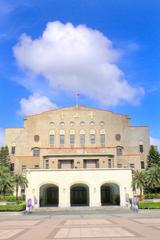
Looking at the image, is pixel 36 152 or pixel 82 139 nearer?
pixel 36 152

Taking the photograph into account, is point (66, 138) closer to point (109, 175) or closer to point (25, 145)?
point (25, 145)

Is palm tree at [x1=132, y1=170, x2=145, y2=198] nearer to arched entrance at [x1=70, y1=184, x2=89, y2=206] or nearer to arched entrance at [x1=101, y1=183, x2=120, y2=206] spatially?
arched entrance at [x1=101, y1=183, x2=120, y2=206]

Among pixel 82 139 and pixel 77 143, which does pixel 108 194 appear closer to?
pixel 77 143

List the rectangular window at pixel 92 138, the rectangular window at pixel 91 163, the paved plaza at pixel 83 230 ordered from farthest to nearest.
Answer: the rectangular window at pixel 92 138 < the rectangular window at pixel 91 163 < the paved plaza at pixel 83 230

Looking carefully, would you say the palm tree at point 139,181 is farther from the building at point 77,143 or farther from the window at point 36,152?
the window at point 36,152

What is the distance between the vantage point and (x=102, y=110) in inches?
2566

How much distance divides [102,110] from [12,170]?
76.8ft

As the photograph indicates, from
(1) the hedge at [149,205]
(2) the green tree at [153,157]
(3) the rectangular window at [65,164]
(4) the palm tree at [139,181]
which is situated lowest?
(1) the hedge at [149,205]

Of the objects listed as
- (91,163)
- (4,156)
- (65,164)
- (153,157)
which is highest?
(4,156)

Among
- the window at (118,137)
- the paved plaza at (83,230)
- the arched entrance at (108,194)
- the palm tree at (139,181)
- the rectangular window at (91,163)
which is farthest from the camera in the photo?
the window at (118,137)

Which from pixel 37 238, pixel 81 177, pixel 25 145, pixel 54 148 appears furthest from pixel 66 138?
pixel 37 238

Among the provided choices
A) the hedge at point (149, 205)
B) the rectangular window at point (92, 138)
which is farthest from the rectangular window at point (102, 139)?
the hedge at point (149, 205)

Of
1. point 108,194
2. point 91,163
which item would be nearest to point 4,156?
point 91,163

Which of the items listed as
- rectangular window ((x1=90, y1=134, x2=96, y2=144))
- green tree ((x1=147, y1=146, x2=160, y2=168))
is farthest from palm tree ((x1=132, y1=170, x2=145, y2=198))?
rectangular window ((x1=90, y1=134, x2=96, y2=144))
